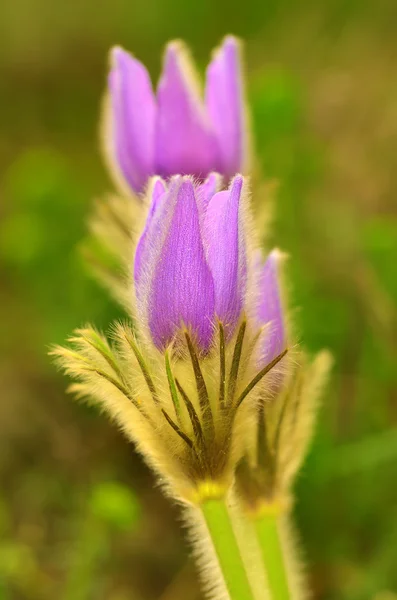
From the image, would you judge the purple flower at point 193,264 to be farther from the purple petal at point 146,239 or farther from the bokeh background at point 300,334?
the bokeh background at point 300,334

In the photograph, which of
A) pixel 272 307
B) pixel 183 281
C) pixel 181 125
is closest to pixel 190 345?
pixel 183 281

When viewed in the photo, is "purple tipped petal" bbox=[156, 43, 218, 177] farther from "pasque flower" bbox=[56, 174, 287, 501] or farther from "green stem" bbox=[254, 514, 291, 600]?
"green stem" bbox=[254, 514, 291, 600]

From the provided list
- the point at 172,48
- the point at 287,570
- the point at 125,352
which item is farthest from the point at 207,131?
the point at 287,570

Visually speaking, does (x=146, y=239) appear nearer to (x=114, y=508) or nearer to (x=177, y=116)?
(x=177, y=116)

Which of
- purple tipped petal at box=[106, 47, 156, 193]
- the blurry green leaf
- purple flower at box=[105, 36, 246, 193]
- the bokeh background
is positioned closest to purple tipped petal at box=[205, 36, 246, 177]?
purple flower at box=[105, 36, 246, 193]

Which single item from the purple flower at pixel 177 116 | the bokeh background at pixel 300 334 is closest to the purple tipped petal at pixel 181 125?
the purple flower at pixel 177 116

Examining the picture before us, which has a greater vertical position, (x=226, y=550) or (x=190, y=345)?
(x=190, y=345)
